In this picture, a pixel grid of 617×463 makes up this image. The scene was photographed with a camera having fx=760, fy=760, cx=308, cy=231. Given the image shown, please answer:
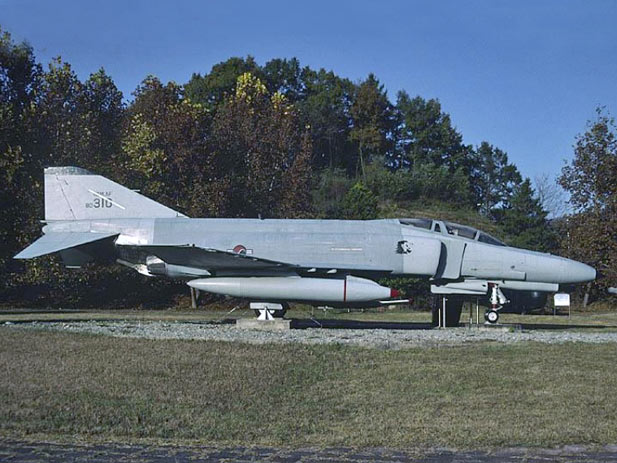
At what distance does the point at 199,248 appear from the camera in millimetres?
16281

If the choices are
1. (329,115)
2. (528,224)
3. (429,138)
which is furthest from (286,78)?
(528,224)

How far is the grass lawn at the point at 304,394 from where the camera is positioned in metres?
6.89

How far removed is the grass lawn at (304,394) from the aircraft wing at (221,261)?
455cm

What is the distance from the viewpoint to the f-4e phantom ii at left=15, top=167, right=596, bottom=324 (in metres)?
16.5

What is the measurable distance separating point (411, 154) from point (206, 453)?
188 feet

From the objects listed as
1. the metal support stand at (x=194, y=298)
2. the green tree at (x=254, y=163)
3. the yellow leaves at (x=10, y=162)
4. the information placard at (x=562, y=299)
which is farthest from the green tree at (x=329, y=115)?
the information placard at (x=562, y=299)

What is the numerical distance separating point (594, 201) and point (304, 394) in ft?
96.8

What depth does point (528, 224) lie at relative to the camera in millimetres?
40594

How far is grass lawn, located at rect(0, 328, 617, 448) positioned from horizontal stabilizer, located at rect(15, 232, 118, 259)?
5.32m

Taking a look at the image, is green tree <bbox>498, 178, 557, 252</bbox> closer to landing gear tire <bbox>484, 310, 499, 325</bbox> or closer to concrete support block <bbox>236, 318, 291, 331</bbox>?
landing gear tire <bbox>484, 310, 499, 325</bbox>

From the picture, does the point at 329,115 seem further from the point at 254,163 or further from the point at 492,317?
the point at 492,317

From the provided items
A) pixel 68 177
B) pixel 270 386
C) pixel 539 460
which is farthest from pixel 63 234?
pixel 539 460

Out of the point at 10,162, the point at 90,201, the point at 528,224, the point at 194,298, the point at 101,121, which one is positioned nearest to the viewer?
the point at 90,201

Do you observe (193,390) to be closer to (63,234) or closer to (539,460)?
(539,460)
